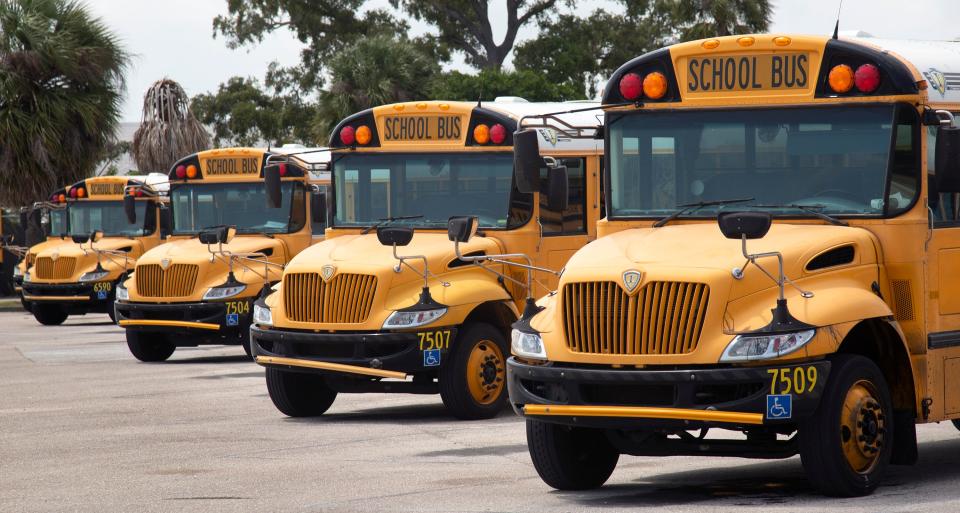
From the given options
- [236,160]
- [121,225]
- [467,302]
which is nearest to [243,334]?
[236,160]

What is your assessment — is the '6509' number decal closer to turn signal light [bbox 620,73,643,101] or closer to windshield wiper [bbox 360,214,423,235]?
windshield wiper [bbox 360,214,423,235]

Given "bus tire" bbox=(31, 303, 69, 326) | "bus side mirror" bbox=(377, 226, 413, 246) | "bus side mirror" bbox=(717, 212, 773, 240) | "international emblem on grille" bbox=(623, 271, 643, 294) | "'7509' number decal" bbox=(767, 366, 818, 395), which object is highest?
"bus side mirror" bbox=(717, 212, 773, 240)

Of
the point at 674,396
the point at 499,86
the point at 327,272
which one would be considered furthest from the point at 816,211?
the point at 499,86

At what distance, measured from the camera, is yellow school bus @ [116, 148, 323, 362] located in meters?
17.9

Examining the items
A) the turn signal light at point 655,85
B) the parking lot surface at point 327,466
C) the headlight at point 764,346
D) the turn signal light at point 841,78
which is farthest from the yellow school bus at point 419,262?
the headlight at point 764,346

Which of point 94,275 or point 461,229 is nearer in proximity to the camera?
point 461,229

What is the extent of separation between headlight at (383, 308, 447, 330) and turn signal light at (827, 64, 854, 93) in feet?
14.0

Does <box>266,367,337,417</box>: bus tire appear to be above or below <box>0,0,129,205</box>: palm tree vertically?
below

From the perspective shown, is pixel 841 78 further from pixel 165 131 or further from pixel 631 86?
pixel 165 131

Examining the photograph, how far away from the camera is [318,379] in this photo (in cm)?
1325

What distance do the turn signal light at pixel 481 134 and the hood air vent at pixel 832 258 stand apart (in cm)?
512

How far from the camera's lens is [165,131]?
39312 mm

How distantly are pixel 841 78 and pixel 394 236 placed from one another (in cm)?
456

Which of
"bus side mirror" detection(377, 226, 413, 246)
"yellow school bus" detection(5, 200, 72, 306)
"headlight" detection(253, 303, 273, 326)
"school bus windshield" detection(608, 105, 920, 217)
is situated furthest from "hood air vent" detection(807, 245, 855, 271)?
"yellow school bus" detection(5, 200, 72, 306)
